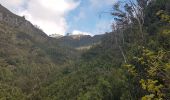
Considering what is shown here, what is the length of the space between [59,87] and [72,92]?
8121 mm

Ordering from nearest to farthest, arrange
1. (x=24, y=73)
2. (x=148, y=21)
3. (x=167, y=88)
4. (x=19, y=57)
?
1. (x=167, y=88)
2. (x=148, y=21)
3. (x=24, y=73)
4. (x=19, y=57)

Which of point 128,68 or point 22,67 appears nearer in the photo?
point 128,68

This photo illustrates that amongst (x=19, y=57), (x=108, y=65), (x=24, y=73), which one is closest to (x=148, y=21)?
(x=108, y=65)

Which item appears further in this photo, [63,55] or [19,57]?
[63,55]

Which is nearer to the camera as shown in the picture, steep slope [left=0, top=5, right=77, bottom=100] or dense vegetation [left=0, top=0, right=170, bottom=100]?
dense vegetation [left=0, top=0, right=170, bottom=100]

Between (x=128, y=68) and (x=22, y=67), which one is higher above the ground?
(x=128, y=68)

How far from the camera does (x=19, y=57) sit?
16350 centimetres

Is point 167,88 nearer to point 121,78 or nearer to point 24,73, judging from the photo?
point 121,78

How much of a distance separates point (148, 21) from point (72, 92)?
16.3 m

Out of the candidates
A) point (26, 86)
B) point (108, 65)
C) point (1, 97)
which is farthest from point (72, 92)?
point (26, 86)

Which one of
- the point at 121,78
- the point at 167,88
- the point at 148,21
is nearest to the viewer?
the point at 167,88

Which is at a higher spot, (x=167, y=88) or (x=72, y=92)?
(x=167, y=88)

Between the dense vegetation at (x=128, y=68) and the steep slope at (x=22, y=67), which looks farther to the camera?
the steep slope at (x=22, y=67)

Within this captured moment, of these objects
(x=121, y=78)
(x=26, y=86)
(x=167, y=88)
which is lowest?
(x=26, y=86)
